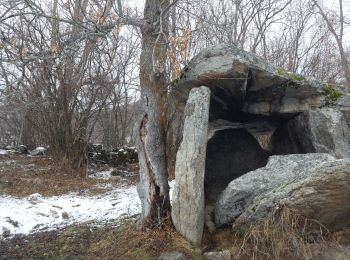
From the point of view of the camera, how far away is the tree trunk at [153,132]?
185 inches

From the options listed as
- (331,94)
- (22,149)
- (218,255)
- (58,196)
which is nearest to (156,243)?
(218,255)

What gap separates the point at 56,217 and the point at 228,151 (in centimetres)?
269

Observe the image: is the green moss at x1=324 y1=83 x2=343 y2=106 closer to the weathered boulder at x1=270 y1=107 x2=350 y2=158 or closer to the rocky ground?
the weathered boulder at x1=270 y1=107 x2=350 y2=158

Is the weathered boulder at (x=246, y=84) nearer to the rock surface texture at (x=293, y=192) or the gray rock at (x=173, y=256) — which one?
the rock surface texture at (x=293, y=192)

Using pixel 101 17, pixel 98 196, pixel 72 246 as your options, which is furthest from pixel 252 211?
pixel 98 196

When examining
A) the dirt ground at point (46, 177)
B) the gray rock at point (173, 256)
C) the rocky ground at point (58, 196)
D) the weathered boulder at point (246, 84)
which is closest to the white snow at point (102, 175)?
the rocky ground at point (58, 196)

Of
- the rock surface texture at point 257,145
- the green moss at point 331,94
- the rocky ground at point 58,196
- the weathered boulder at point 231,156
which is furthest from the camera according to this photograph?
the rocky ground at point 58,196

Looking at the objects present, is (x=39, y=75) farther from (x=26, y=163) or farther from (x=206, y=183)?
(x=206, y=183)

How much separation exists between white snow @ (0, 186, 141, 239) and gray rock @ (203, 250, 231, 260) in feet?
6.25

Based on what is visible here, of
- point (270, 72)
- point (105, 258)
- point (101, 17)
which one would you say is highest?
point (101, 17)

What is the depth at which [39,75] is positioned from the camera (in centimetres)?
930

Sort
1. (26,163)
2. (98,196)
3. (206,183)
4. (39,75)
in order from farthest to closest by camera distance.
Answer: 1. (26,163)
2. (39,75)
3. (98,196)
4. (206,183)

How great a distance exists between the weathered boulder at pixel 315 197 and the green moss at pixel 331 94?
1.36 m

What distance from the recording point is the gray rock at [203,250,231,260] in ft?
12.8
